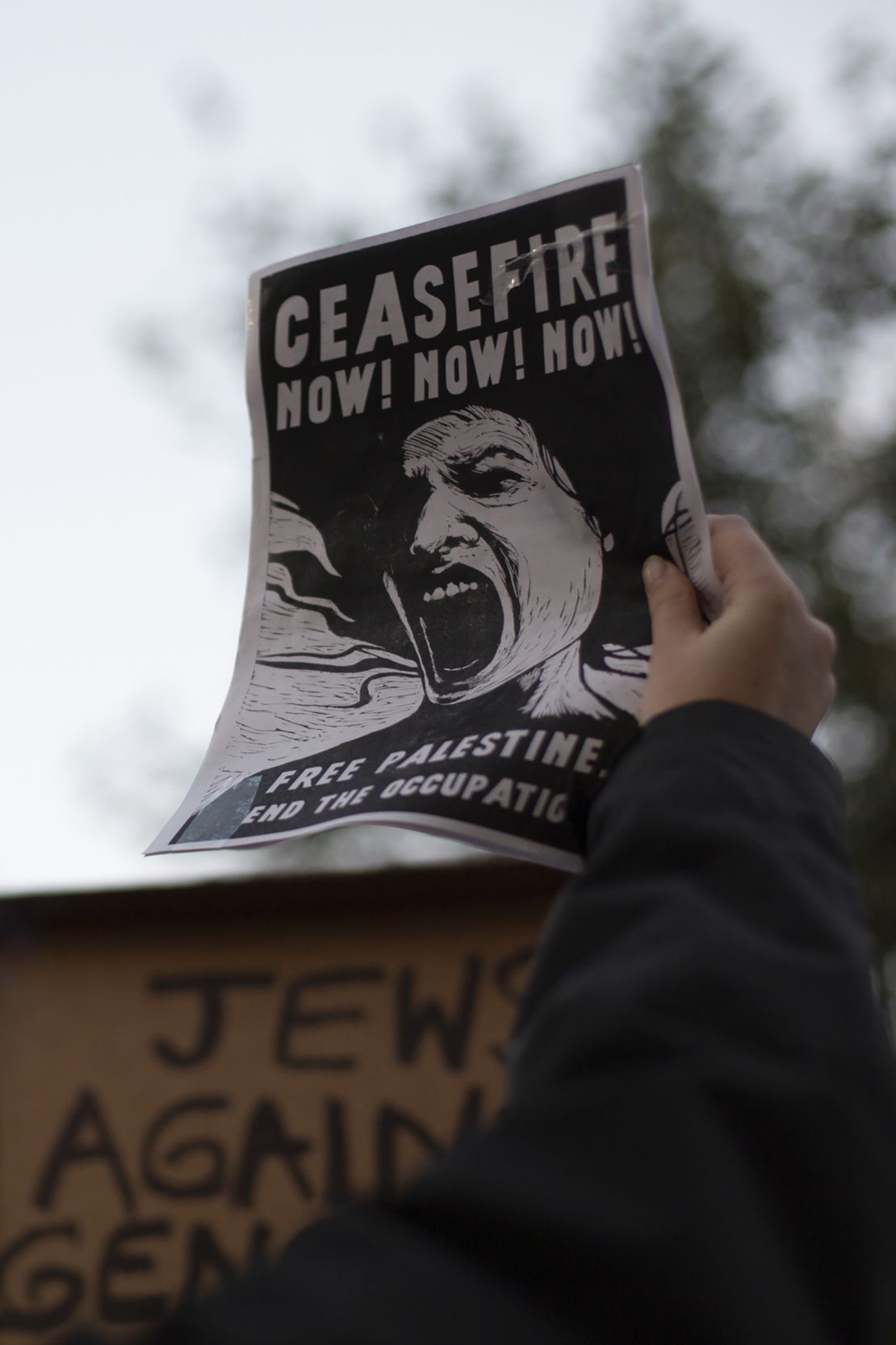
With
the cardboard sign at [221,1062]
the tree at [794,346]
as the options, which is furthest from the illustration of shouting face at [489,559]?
the tree at [794,346]

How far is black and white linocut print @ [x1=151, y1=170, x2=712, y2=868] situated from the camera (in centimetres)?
91

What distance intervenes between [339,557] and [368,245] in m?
0.31

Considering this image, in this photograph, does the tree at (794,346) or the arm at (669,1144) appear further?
the tree at (794,346)

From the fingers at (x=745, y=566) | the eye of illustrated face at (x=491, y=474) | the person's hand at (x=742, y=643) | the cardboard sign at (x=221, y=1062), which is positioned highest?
the eye of illustrated face at (x=491, y=474)

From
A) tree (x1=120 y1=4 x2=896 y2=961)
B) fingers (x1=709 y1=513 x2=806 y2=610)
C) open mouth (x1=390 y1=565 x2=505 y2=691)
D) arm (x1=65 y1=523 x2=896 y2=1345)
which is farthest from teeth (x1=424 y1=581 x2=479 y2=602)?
tree (x1=120 y1=4 x2=896 y2=961)

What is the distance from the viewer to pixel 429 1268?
39 cm

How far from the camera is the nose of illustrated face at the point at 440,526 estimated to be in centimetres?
106

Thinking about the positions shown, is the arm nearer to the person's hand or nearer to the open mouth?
the person's hand

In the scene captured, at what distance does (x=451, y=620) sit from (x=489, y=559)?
0.20 feet

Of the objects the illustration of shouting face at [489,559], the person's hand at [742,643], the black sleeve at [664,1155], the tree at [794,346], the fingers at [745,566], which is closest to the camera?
the black sleeve at [664,1155]

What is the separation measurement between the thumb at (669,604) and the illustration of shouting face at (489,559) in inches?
2.2

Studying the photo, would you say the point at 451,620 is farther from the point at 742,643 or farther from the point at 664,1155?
the point at 664,1155

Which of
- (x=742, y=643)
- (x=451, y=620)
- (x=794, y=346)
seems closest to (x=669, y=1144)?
(x=742, y=643)

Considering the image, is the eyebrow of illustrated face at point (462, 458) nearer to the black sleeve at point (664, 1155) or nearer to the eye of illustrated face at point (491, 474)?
the eye of illustrated face at point (491, 474)
